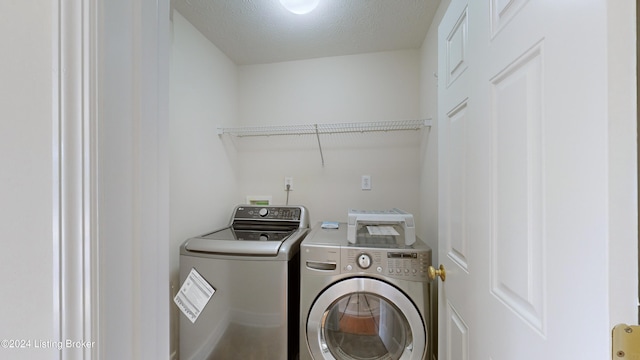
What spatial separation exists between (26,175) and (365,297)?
55.5 inches

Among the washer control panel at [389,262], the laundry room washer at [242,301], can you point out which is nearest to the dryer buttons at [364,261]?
the washer control panel at [389,262]

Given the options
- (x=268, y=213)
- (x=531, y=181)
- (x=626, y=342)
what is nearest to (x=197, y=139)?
(x=268, y=213)

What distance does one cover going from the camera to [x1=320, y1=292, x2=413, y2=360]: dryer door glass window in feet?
4.42

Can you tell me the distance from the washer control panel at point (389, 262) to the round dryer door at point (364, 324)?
69mm

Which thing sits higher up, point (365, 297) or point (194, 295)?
point (194, 295)

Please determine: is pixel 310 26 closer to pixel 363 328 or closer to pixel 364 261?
pixel 364 261

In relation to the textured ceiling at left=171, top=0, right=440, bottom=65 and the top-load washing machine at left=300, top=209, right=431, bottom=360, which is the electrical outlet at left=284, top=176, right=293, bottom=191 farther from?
the textured ceiling at left=171, top=0, right=440, bottom=65

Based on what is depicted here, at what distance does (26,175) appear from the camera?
15.3 inches

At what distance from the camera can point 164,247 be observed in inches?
19.0

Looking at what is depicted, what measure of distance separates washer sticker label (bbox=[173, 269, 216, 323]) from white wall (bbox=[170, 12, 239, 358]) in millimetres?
751

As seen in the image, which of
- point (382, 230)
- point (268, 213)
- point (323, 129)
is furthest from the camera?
point (323, 129)

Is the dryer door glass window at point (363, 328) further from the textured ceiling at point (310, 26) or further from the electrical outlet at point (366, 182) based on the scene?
the textured ceiling at point (310, 26)

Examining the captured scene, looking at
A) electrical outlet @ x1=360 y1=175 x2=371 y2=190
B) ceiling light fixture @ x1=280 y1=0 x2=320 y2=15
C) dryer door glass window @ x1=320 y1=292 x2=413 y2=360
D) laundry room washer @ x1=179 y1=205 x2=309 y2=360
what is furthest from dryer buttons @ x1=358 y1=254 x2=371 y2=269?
ceiling light fixture @ x1=280 y1=0 x2=320 y2=15

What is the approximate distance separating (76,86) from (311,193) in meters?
1.88
